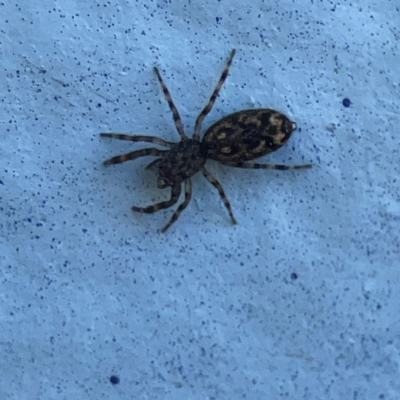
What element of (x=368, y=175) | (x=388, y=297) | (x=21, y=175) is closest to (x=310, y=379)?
(x=388, y=297)

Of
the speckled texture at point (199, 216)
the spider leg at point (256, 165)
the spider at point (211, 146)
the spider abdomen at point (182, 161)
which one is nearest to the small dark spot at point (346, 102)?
the speckled texture at point (199, 216)

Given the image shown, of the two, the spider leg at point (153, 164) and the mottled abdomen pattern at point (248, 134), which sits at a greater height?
the mottled abdomen pattern at point (248, 134)

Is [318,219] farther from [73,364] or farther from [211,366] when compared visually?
[73,364]

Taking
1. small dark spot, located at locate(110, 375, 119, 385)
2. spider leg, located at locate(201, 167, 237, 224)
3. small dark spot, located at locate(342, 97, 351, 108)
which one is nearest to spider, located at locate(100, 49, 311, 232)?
spider leg, located at locate(201, 167, 237, 224)

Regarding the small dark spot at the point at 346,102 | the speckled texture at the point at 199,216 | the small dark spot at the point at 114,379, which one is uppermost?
the small dark spot at the point at 346,102

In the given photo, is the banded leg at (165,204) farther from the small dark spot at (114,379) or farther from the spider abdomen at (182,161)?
the small dark spot at (114,379)

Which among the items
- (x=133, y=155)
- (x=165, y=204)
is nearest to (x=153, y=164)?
(x=133, y=155)

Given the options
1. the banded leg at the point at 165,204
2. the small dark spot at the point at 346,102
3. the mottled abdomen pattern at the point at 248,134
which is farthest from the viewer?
the small dark spot at the point at 346,102

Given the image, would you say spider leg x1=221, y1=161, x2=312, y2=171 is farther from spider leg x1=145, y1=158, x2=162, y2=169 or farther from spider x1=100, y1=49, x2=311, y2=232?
spider leg x1=145, y1=158, x2=162, y2=169
